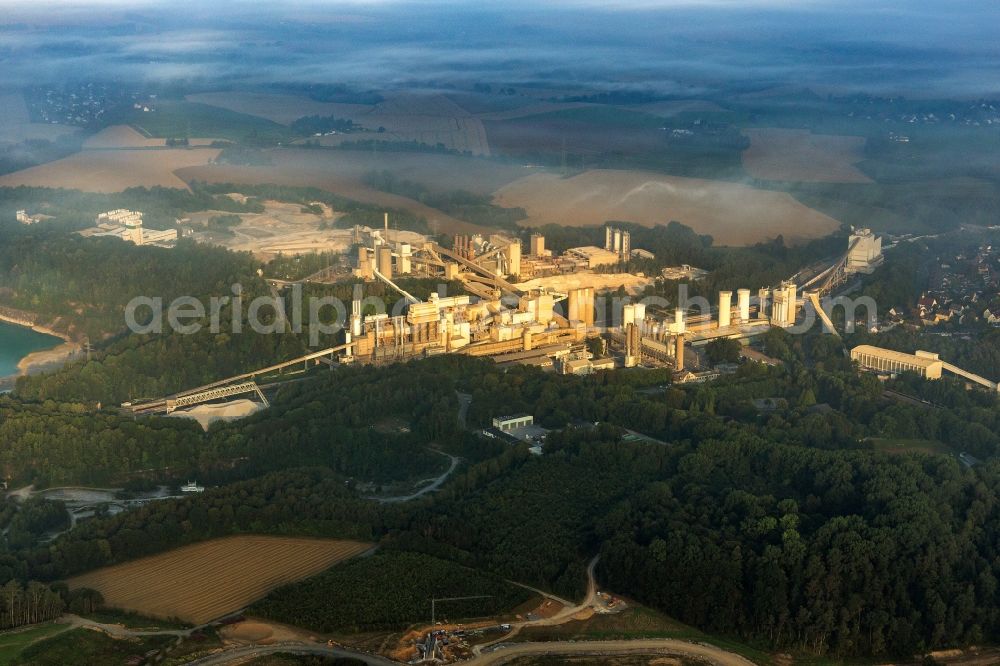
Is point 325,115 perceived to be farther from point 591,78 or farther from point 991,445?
point 991,445

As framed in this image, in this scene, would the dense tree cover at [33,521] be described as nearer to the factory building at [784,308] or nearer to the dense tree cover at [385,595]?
the dense tree cover at [385,595]

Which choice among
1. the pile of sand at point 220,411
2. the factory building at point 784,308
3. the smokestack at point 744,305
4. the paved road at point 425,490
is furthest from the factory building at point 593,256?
the paved road at point 425,490

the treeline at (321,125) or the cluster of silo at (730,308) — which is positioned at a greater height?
the treeline at (321,125)

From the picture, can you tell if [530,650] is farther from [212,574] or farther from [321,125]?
[321,125]

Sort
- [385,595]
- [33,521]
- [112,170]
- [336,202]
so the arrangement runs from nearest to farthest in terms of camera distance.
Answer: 1. [385,595]
2. [33,521]
3. [336,202]
4. [112,170]

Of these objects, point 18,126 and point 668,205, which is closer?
point 668,205

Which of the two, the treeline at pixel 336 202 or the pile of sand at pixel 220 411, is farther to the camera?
the treeline at pixel 336 202

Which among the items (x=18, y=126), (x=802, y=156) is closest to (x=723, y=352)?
(x=802, y=156)
